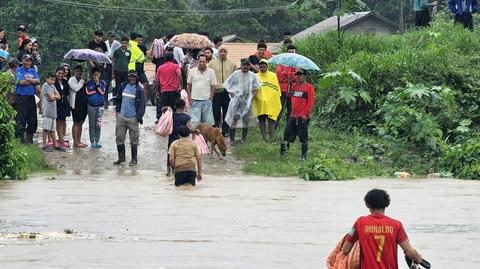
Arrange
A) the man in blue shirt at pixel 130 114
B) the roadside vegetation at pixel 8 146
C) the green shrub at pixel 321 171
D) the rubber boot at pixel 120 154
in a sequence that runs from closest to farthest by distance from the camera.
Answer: the roadside vegetation at pixel 8 146 → the green shrub at pixel 321 171 → the man in blue shirt at pixel 130 114 → the rubber boot at pixel 120 154

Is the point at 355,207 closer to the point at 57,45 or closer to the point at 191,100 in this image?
the point at 191,100

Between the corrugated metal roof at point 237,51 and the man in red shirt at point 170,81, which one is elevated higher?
the man in red shirt at point 170,81

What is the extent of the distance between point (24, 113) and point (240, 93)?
4.18 metres

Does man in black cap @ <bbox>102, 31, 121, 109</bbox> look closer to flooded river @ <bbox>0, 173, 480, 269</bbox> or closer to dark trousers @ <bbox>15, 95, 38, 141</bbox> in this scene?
dark trousers @ <bbox>15, 95, 38, 141</bbox>

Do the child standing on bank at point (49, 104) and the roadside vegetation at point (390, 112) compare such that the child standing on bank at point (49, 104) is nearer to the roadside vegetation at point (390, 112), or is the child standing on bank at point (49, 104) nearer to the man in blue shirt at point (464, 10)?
the roadside vegetation at point (390, 112)

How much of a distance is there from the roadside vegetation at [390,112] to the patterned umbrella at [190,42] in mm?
2646

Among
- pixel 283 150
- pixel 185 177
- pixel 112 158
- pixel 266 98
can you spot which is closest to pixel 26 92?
pixel 112 158

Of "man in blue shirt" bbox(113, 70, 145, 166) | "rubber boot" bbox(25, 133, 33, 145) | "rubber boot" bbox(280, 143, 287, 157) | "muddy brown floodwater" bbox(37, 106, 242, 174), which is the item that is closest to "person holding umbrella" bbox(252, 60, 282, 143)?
"muddy brown floodwater" bbox(37, 106, 242, 174)

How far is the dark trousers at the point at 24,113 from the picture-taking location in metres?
22.1

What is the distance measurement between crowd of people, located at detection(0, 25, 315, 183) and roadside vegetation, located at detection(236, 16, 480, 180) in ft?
2.70

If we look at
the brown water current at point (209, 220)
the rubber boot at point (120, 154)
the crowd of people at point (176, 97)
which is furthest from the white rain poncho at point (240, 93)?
the rubber boot at point (120, 154)

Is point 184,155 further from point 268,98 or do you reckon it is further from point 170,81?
point 268,98

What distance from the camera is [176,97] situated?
23156 mm

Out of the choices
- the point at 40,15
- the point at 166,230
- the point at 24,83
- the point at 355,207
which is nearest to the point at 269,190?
the point at 355,207
